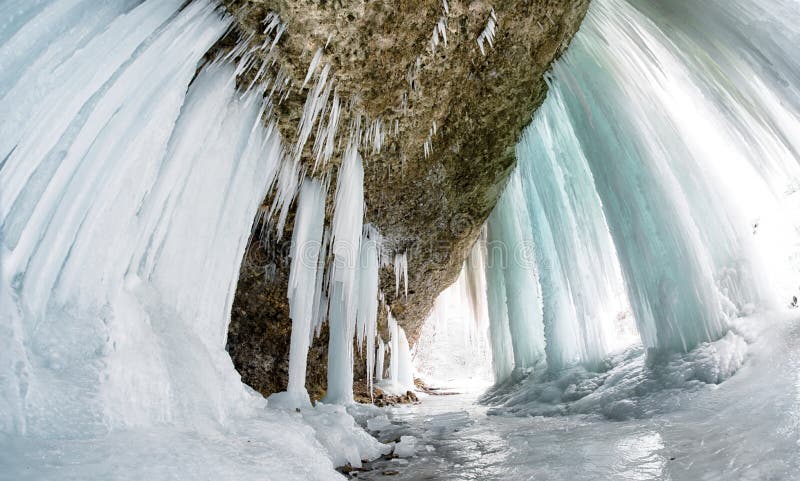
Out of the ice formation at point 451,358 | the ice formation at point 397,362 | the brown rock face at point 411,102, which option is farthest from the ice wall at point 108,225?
the ice formation at point 451,358

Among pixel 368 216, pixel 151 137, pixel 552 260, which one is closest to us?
pixel 151 137

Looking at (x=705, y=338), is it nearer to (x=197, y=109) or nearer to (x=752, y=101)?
(x=752, y=101)

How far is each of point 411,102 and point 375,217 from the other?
2391mm

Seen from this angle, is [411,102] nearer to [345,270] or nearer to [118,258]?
[345,270]

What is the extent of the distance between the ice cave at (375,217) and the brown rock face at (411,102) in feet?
0.10

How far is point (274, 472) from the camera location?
197cm

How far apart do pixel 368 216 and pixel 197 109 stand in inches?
133

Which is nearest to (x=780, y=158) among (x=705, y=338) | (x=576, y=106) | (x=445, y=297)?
(x=705, y=338)

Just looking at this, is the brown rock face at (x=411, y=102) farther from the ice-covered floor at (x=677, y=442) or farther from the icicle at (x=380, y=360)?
the ice-covered floor at (x=677, y=442)

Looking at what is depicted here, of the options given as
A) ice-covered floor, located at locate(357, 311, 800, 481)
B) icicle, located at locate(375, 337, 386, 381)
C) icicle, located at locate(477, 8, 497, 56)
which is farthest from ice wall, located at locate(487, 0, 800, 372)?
icicle, located at locate(375, 337, 386, 381)

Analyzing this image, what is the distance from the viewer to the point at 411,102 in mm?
4336

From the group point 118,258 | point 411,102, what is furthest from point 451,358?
point 118,258

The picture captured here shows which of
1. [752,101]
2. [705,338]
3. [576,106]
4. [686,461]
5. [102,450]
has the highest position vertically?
[576,106]

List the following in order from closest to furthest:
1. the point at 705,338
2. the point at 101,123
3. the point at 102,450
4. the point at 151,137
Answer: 1. the point at 102,450
2. the point at 101,123
3. the point at 151,137
4. the point at 705,338
